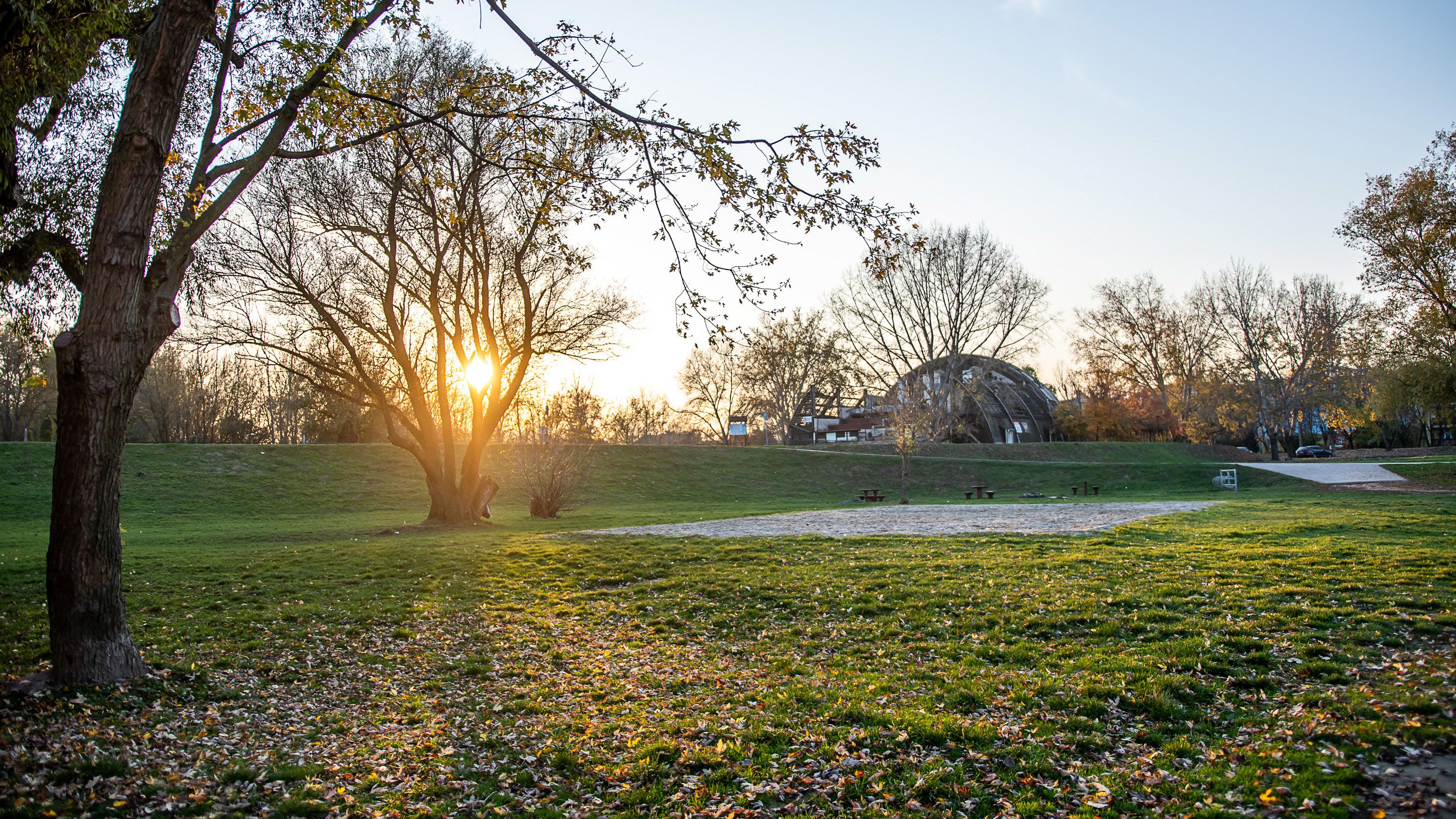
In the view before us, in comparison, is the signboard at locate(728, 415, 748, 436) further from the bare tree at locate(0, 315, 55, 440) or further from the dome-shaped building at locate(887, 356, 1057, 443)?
the bare tree at locate(0, 315, 55, 440)

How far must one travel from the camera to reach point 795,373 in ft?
206

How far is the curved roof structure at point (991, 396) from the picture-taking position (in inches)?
1973

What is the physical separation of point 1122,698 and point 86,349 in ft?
29.2

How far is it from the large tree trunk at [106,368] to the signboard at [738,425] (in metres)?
62.1

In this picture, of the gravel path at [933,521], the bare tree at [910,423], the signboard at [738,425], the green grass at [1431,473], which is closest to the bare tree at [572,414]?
the gravel path at [933,521]

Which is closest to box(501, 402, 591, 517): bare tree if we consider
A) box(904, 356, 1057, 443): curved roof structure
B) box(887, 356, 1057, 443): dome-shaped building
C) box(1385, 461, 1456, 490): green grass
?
box(904, 356, 1057, 443): curved roof structure

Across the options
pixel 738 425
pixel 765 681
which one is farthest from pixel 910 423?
pixel 738 425

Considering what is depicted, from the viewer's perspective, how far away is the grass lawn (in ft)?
15.9

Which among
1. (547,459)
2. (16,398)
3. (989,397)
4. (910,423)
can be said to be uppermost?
(16,398)

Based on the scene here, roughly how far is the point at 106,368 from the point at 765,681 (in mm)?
6320

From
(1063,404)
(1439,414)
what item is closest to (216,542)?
(1439,414)

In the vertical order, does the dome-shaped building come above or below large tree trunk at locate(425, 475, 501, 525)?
above

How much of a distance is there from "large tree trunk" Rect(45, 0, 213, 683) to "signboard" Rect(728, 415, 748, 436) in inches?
2446

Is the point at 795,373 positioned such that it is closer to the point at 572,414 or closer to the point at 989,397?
the point at 989,397
